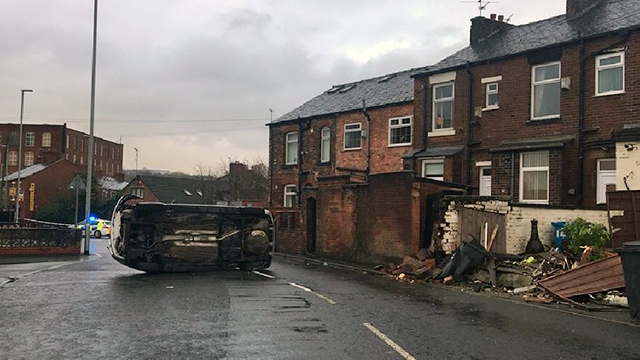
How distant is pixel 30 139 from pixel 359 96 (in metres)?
73.3

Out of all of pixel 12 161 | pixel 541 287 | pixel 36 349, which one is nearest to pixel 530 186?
pixel 541 287

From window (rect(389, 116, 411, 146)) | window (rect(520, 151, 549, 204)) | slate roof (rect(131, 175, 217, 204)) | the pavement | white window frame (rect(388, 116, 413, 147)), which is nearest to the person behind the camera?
the pavement

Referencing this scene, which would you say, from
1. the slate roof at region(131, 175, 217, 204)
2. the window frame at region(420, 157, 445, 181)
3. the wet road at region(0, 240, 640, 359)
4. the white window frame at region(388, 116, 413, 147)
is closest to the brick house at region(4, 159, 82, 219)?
the slate roof at region(131, 175, 217, 204)

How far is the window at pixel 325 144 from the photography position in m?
33.6

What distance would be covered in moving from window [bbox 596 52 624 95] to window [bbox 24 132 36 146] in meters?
88.0

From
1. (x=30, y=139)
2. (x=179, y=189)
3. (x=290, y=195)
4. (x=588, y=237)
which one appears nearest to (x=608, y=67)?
(x=588, y=237)

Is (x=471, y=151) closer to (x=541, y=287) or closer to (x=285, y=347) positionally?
(x=541, y=287)

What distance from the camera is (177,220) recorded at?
17344mm

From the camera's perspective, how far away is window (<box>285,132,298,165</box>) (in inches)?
1405

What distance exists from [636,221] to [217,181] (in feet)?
204

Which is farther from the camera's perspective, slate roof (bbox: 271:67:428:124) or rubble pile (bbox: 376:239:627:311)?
slate roof (bbox: 271:67:428:124)

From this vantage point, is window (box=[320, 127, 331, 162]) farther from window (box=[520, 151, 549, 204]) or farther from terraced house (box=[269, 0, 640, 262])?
window (box=[520, 151, 549, 204])

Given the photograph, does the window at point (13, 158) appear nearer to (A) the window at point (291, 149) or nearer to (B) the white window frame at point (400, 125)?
(A) the window at point (291, 149)

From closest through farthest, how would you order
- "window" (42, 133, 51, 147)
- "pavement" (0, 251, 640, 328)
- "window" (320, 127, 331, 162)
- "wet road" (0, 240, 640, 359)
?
"wet road" (0, 240, 640, 359) → "pavement" (0, 251, 640, 328) → "window" (320, 127, 331, 162) → "window" (42, 133, 51, 147)
